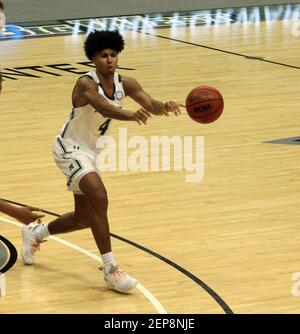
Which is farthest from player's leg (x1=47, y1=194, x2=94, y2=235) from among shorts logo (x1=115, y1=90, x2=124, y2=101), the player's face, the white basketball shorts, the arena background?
the arena background

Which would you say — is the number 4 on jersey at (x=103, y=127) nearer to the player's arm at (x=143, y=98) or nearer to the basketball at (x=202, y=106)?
the player's arm at (x=143, y=98)

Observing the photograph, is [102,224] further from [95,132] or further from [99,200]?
[95,132]

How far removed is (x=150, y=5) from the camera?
22.9 meters

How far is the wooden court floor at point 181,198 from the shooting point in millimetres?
7973

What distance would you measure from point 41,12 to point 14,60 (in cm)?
473

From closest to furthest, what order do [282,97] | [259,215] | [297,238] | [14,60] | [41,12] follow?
[297,238] → [259,215] → [282,97] → [14,60] → [41,12]

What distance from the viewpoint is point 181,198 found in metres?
10.5

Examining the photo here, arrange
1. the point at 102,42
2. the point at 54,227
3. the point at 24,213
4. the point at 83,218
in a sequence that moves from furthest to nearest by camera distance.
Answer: the point at 54,227, the point at 83,218, the point at 102,42, the point at 24,213

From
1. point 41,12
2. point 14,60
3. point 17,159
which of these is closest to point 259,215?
point 17,159

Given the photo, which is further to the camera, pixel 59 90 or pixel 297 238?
pixel 59 90

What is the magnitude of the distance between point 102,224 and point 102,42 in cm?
139

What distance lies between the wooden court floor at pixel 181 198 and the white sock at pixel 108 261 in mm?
199

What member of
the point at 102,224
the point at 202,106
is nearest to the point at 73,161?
the point at 102,224

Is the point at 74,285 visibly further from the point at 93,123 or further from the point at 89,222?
the point at 93,123
